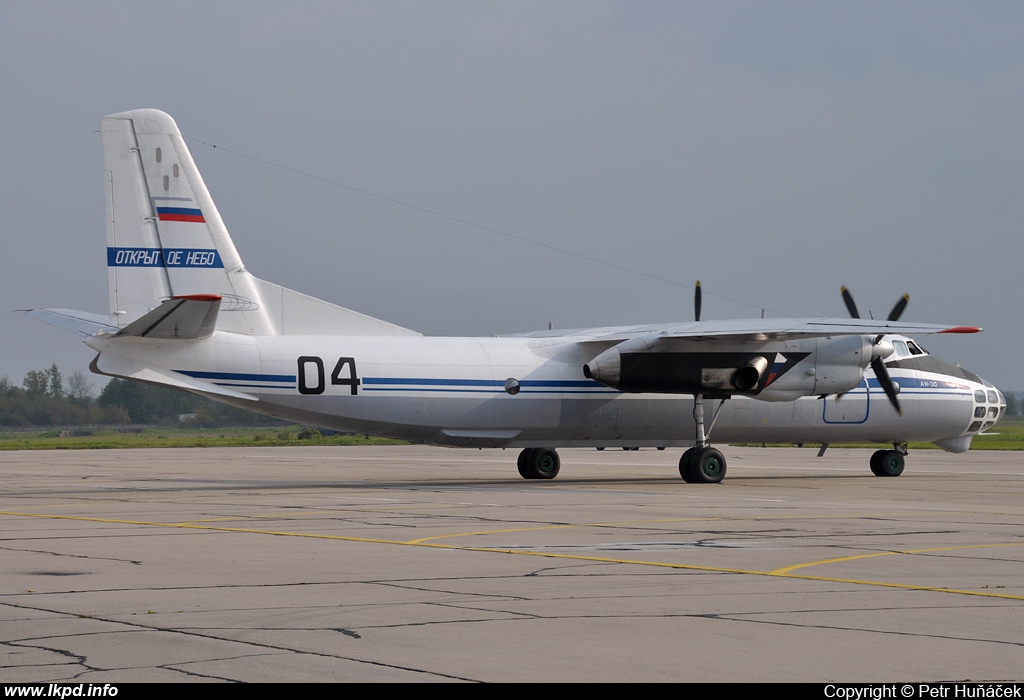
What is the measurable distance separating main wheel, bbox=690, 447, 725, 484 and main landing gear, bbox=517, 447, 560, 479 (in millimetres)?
4085

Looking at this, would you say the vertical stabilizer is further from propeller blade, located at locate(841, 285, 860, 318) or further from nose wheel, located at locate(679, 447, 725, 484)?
propeller blade, located at locate(841, 285, 860, 318)

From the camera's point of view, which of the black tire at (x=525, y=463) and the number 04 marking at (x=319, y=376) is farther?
the black tire at (x=525, y=463)

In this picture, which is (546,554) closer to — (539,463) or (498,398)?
(498,398)

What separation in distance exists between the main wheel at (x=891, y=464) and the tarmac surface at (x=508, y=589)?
10.9 m

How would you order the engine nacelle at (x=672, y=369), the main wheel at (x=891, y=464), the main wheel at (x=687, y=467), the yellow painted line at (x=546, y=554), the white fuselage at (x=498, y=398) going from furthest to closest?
1. the main wheel at (x=891, y=464)
2. the main wheel at (x=687, y=467)
3. the engine nacelle at (x=672, y=369)
4. the white fuselage at (x=498, y=398)
5. the yellow painted line at (x=546, y=554)

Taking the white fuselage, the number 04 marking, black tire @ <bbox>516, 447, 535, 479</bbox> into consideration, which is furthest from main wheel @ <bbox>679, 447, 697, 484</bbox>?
the number 04 marking

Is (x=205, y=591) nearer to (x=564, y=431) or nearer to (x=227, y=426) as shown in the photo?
(x=564, y=431)

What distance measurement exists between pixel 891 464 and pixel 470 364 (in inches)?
516

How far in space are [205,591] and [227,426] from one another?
304ft

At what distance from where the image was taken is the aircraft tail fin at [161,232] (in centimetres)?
2472

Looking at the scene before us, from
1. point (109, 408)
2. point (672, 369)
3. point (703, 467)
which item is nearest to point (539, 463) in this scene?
point (703, 467)

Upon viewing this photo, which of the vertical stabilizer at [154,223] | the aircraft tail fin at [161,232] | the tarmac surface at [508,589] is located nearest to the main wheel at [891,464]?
the tarmac surface at [508,589]

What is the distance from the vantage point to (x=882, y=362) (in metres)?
30.8

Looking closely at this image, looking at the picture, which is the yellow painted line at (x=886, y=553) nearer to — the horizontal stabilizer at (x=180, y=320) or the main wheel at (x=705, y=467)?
the horizontal stabilizer at (x=180, y=320)
